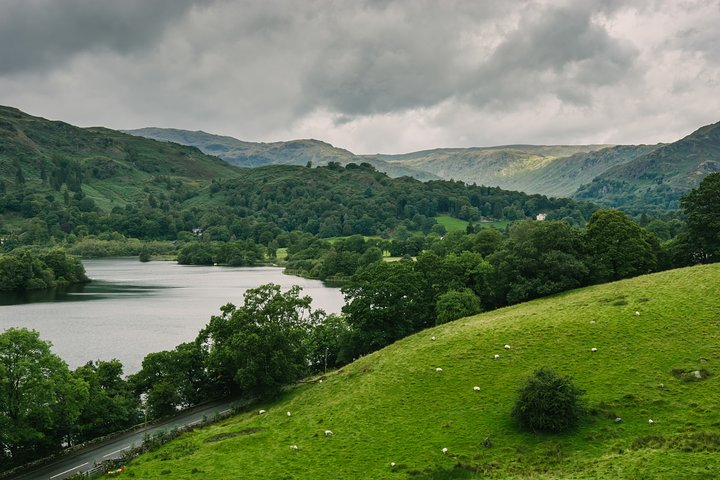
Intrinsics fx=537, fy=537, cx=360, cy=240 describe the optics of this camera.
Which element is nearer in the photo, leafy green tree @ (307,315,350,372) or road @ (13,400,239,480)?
road @ (13,400,239,480)

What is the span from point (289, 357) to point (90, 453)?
66.1 feet

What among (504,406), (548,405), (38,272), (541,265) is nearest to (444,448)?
Answer: (504,406)

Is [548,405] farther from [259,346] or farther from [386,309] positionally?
[386,309]

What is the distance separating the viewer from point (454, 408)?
134 ft

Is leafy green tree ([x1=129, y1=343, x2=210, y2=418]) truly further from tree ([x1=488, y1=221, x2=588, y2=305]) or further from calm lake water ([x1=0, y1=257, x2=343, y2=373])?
tree ([x1=488, y1=221, x2=588, y2=305])

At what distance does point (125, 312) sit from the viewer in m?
124

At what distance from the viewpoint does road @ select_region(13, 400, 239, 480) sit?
42.0 metres

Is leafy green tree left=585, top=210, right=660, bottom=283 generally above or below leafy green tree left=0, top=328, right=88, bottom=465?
above

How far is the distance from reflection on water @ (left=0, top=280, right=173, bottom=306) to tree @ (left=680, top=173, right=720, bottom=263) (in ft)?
443

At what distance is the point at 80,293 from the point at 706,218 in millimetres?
154635

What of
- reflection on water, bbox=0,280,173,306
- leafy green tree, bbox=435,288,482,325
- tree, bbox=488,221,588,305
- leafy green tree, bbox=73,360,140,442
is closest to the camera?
leafy green tree, bbox=73,360,140,442

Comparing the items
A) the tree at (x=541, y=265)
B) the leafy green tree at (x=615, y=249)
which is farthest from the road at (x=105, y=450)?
the leafy green tree at (x=615, y=249)

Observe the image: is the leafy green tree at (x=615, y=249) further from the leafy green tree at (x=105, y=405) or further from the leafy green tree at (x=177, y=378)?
the leafy green tree at (x=105, y=405)

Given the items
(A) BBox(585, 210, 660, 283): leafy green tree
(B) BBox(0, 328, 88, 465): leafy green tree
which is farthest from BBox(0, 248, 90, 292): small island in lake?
(A) BBox(585, 210, 660, 283): leafy green tree
